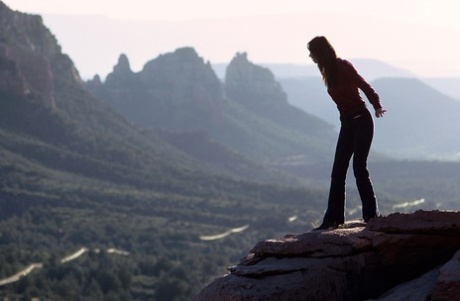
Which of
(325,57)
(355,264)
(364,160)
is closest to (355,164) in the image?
(364,160)

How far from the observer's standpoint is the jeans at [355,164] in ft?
54.9

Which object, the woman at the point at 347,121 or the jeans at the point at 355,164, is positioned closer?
the woman at the point at 347,121

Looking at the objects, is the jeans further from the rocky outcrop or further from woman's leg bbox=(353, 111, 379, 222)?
the rocky outcrop

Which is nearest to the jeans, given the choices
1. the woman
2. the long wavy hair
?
the woman

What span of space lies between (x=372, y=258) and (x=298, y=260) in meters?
0.99

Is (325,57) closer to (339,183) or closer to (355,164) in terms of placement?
(355,164)

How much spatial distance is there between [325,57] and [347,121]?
103 centimetres

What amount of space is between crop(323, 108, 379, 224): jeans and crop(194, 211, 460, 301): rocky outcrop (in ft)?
5.04

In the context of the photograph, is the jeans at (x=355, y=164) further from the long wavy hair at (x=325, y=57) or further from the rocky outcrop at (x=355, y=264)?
the rocky outcrop at (x=355, y=264)

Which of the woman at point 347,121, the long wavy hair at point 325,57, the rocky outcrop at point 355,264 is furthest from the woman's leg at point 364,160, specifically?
the rocky outcrop at point 355,264

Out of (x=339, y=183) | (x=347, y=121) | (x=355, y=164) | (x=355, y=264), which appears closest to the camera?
(x=355, y=264)

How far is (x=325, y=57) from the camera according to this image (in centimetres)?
1653

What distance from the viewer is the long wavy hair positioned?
16.5 meters

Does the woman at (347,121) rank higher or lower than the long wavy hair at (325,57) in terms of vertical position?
lower
